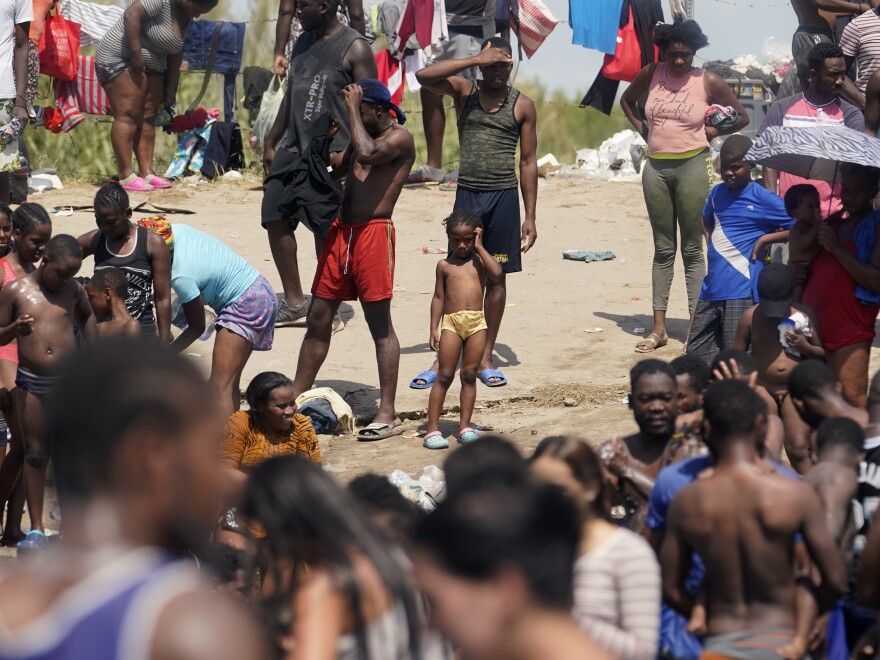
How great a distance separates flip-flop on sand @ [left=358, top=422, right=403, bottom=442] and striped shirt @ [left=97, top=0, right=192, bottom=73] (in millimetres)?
5356

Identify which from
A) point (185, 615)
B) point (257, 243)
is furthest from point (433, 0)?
point (185, 615)

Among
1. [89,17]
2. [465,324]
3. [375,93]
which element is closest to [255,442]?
[465,324]

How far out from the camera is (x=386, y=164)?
7418 mm

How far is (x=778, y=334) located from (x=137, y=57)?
23.6 feet

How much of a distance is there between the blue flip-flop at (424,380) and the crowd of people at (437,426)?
0.08 ft

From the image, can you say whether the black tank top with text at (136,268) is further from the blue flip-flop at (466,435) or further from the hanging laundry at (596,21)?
the hanging laundry at (596,21)

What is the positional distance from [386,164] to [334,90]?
1.24 m

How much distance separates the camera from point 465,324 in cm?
730

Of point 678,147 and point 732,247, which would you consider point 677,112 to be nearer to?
point 678,147

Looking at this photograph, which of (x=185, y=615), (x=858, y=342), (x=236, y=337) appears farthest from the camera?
(x=236, y=337)

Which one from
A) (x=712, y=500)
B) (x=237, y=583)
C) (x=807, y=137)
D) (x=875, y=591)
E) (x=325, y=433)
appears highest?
(x=807, y=137)

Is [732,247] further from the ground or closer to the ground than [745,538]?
further from the ground

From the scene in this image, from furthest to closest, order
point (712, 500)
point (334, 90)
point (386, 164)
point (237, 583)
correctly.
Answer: point (334, 90) < point (386, 164) < point (237, 583) < point (712, 500)

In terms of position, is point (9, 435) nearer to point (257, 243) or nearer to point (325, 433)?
point (325, 433)
